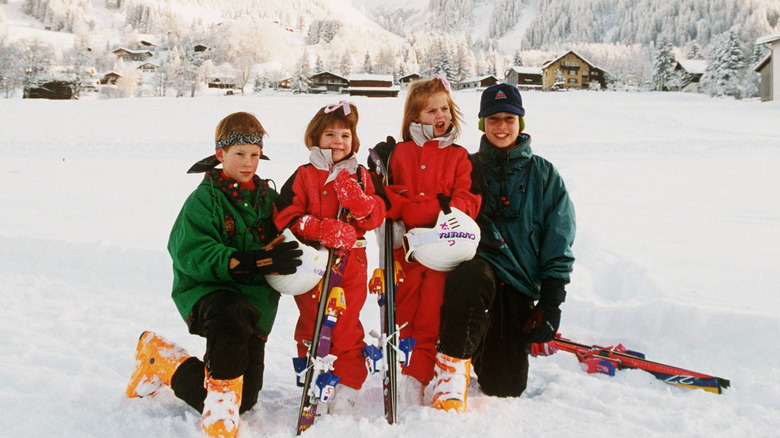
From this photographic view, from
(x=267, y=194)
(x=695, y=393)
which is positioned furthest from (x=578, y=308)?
(x=267, y=194)

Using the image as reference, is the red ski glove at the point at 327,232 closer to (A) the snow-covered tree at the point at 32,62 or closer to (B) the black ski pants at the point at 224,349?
(B) the black ski pants at the point at 224,349

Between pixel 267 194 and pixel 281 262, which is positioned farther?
pixel 267 194

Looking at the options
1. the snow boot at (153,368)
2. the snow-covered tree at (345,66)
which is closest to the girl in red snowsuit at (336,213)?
the snow boot at (153,368)

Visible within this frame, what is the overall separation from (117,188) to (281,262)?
28.2 ft

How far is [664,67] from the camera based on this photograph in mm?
53312

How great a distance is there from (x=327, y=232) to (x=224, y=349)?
0.73 metres

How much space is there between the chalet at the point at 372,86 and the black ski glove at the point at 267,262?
51.8 metres

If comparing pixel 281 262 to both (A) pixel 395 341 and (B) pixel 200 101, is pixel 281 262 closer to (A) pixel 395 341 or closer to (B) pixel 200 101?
(A) pixel 395 341

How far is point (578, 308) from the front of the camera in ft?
12.6

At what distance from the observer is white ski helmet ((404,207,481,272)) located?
263 centimetres

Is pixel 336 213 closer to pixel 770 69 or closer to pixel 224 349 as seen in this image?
pixel 224 349

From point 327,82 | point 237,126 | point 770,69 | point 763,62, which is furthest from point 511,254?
point 327,82

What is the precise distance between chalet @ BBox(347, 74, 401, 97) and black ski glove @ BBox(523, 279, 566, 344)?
169ft

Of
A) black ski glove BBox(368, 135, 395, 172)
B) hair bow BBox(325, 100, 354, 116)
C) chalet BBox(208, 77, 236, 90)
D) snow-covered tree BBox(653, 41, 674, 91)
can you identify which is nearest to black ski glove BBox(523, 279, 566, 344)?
black ski glove BBox(368, 135, 395, 172)
